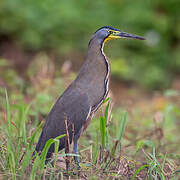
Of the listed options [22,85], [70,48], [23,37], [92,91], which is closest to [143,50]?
[70,48]

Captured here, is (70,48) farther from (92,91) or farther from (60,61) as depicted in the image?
(92,91)

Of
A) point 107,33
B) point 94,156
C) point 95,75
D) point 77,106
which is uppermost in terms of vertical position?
point 107,33

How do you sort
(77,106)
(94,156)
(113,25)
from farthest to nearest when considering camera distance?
(113,25) < (77,106) < (94,156)

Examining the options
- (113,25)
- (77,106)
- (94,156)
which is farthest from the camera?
(113,25)

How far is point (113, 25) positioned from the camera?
274 inches

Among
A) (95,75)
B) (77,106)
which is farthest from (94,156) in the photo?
(95,75)

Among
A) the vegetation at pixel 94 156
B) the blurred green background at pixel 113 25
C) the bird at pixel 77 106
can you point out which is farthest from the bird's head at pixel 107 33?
the blurred green background at pixel 113 25

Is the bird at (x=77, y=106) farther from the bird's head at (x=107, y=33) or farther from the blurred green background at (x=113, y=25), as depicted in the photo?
the blurred green background at (x=113, y=25)

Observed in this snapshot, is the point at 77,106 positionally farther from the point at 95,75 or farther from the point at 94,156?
the point at 94,156

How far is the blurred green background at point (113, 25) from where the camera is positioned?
259 inches

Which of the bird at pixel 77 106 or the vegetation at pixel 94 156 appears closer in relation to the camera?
the vegetation at pixel 94 156

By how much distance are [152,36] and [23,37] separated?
8.29 ft

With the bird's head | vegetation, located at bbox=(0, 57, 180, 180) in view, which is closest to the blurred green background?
vegetation, located at bbox=(0, 57, 180, 180)

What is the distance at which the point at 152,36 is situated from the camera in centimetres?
717
